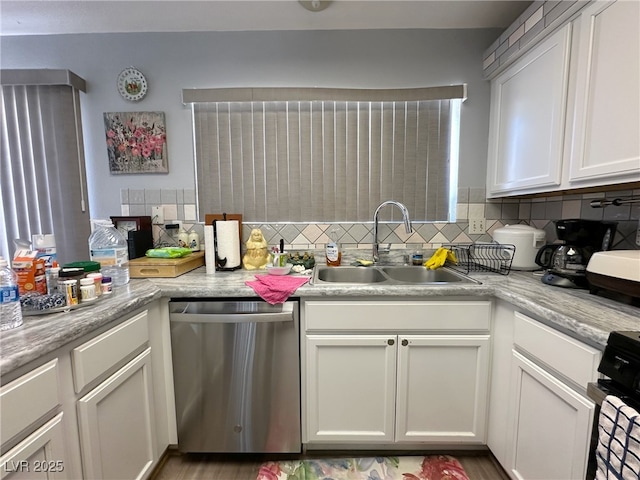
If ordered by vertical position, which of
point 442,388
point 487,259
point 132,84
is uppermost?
point 132,84

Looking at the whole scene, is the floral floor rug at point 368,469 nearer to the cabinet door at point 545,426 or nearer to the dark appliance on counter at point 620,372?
the cabinet door at point 545,426

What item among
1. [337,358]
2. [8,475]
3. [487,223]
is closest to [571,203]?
[487,223]

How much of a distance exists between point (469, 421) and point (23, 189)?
290 cm

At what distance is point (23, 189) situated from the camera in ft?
5.82

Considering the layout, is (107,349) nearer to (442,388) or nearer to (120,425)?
(120,425)

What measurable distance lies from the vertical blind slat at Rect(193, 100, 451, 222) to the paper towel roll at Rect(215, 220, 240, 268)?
Answer: 0.29m

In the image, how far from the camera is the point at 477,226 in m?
1.89

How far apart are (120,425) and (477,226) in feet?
7.07

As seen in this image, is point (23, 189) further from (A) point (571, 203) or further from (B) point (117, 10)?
(A) point (571, 203)

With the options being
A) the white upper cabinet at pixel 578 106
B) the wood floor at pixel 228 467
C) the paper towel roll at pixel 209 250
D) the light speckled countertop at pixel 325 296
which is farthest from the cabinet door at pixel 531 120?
the paper towel roll at pixel 209 250

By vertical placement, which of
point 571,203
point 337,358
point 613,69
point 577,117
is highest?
point 613,69

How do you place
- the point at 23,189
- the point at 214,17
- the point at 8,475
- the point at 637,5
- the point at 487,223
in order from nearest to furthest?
the point at 8,475 → the point at 637,5 → the point at 214,17 → the point at 23,189 → the point at 487,223

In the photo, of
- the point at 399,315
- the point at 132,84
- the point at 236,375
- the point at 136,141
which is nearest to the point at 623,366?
the point at 399,315

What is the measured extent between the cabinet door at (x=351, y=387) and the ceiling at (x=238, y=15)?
5.90 ft
